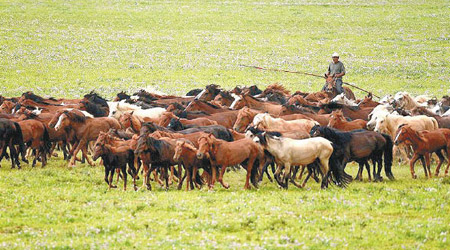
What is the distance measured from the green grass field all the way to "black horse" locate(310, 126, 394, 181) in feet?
2.41

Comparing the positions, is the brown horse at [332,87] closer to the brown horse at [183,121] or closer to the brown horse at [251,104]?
the brown horse at [251,104]

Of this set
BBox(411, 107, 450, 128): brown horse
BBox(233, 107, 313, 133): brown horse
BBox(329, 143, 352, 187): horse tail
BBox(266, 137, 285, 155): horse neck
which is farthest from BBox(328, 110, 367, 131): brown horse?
BBox(266, 137, 285, 155): horse neck

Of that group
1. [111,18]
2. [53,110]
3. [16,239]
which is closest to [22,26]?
[111,18]

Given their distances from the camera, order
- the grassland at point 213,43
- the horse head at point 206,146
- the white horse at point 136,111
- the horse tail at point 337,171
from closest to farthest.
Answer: the horse head at point 206,146, the horse tail at point 337,171, the white horse at point 136,111, the grassland at point 213,43

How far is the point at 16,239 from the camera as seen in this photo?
1209cm

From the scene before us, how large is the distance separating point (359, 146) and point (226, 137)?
334 cm

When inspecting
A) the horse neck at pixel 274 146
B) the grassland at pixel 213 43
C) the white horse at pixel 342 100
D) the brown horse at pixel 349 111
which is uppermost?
the horse neck at pixel 274 146

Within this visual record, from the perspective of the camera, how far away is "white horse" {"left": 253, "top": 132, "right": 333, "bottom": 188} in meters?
16.8

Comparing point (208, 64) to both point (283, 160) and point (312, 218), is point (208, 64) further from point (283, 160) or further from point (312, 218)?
point (312, 218)

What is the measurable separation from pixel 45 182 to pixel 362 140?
25.3ft

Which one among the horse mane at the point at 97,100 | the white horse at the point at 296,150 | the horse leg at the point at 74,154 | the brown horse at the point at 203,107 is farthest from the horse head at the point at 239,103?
the white horse at the point at 296,150

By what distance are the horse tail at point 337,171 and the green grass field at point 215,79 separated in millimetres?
666

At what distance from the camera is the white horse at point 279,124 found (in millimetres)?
19547

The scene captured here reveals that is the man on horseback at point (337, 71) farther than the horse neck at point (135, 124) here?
Yes
